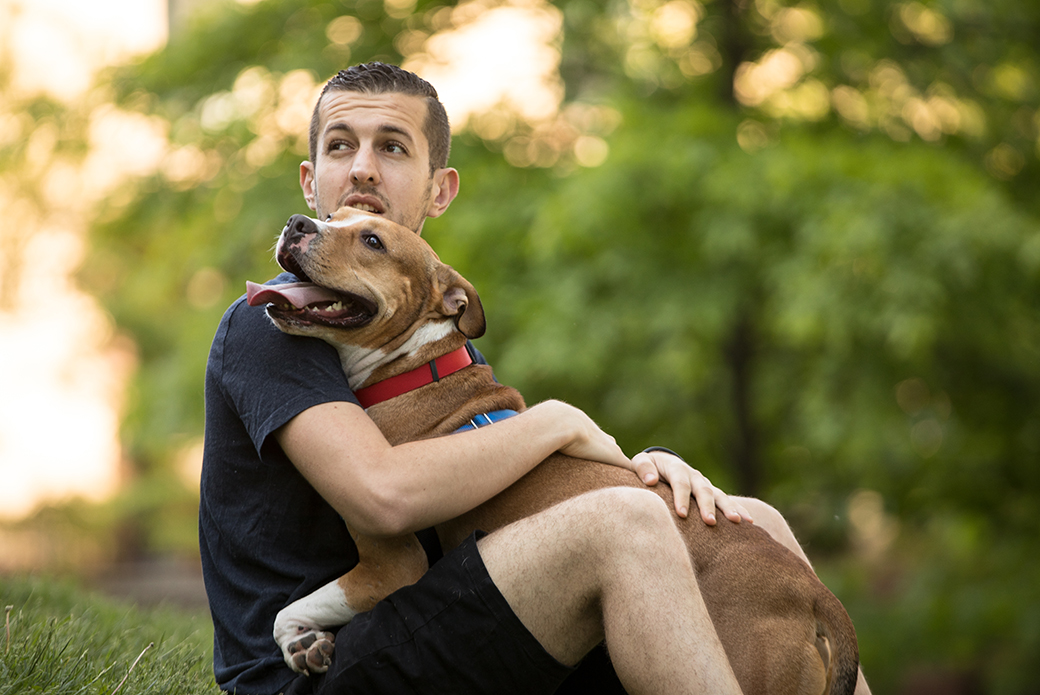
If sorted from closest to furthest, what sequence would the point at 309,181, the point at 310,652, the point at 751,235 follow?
the point at 310,652 < the point at 309,181 < the point at 751,235

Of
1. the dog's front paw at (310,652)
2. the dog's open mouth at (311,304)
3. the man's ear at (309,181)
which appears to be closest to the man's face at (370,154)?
the man's ear at (309,181)

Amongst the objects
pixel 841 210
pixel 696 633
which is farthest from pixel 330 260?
pixel 841 210

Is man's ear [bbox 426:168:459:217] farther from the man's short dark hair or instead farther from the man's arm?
the man's arm

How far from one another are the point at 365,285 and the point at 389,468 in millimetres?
920

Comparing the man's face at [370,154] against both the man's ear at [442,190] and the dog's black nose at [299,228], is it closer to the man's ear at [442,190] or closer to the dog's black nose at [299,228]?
the man's ear at [442,190]

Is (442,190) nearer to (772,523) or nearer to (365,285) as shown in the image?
(365,285)

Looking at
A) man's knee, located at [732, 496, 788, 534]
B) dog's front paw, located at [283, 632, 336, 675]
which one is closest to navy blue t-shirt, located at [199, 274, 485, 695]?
dog's front paw, located at [283, 632, 336, 675]

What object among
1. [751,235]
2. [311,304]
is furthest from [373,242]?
[751,235]

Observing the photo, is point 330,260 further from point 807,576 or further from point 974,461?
point 974,461

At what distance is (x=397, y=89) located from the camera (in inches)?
143

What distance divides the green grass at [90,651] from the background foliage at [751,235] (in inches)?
139

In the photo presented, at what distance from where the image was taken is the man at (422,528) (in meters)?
2.45

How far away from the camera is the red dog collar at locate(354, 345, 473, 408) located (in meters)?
3.27

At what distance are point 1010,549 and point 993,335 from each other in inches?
120
